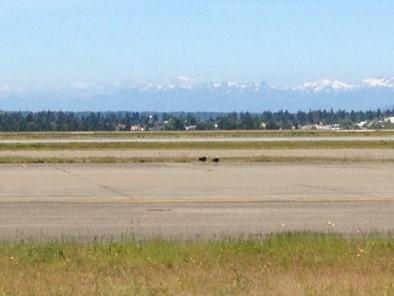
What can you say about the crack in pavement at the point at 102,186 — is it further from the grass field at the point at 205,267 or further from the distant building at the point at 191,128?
the distant building at the point at 191,128

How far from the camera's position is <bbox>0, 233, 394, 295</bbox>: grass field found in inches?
402

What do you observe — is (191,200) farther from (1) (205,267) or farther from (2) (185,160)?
(2) (185,160)

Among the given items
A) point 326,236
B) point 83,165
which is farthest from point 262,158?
point 326,236

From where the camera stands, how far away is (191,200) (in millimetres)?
21578

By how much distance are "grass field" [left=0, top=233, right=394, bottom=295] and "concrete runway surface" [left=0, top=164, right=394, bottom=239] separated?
2.39 metres

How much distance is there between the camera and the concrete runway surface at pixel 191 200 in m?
16.7

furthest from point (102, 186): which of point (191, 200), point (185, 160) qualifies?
point (185, 160)

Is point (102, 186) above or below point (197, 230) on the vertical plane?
below

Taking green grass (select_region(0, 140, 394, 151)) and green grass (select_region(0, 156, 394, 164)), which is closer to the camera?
green grass (select_region(0, 156, 394, 164))

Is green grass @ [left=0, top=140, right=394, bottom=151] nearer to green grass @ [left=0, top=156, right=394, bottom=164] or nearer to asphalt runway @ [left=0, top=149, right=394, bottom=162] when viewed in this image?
asphalt runway @ [left=0, top=149, right=394, bottom=162]

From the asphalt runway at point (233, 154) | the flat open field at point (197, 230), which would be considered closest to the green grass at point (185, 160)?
the asphalt runway at point (233, 154)

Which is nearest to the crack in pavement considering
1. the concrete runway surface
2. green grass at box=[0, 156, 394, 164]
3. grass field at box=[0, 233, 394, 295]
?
the concrete runway surface

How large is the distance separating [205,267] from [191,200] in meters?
9.76

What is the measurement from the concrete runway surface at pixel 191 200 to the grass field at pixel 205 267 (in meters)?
2.39
